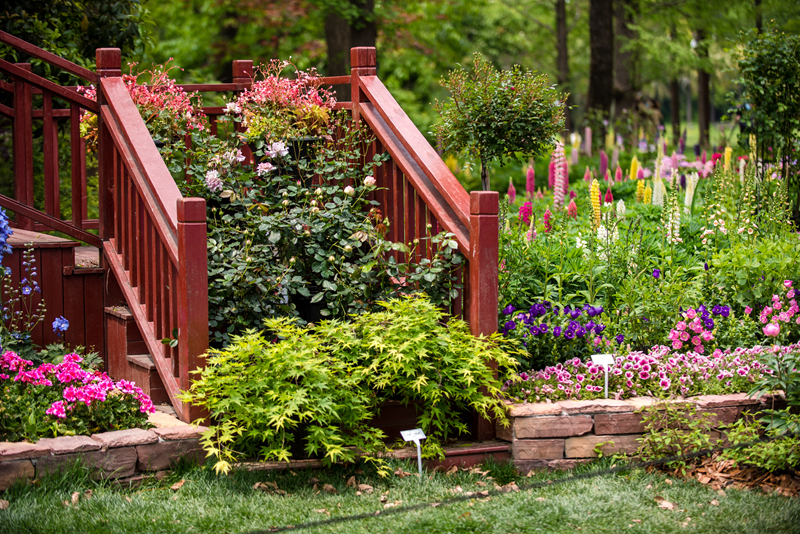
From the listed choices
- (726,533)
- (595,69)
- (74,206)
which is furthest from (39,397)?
(595,69)

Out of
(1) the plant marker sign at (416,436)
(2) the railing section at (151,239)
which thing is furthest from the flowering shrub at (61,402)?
(1) the plant marker sign at (416,436)

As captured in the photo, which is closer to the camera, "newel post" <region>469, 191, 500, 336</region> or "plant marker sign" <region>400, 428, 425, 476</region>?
"plant marker sign" <region>400, 428, 425, 476</region>

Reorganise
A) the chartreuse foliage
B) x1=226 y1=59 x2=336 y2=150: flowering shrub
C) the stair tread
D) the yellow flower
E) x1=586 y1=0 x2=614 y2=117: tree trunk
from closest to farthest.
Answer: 1. the chartreuse foliage
2. the stair tread
3. x1=226 y1=59 x2=336 y2=150: flowering shrub
4. the yellow flower
5. x1=586 y1=0 x2=614 y2=117: tree trunk

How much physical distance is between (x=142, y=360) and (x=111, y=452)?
89cm

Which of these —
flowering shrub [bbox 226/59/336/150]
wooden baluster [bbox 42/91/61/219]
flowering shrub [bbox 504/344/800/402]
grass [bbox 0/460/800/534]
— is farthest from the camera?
flowering shrub [bbox 226/59/336/150]

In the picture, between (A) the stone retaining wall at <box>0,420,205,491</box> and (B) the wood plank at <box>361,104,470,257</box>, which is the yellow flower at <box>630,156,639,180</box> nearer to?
(B) the wood plank at <box>361,104,470,257</box>

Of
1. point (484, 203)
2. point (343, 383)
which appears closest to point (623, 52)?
point (484, 203)

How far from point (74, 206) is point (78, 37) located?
10.1ft

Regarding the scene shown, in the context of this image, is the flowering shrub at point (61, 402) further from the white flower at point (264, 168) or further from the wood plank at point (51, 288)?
the white flower at point (264, 168)

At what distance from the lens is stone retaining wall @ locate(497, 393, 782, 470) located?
404 centimetres

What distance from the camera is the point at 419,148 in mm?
4555

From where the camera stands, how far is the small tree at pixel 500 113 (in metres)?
5.21

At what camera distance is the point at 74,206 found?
4.92m

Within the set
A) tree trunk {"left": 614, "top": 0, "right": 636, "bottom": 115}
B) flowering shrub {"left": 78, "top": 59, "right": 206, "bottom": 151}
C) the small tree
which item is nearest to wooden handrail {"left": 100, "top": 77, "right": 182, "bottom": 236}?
flowering shrub {"left": 78, "top": 59, "right": 206, "bottom": 151}
